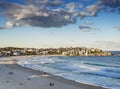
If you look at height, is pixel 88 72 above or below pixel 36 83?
below

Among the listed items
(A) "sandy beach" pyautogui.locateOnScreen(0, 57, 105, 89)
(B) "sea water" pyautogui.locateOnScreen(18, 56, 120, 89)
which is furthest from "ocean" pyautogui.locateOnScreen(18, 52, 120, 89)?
(A) "sandy beach" pyautogui.locateOnScreen(0, 57, 105, 89)

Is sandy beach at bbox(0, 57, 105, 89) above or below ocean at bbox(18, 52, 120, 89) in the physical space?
above

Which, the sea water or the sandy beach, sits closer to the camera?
the sandy beach

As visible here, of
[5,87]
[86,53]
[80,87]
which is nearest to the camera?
[5,87]

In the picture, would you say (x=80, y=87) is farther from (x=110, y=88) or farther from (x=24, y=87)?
(x=24, y=87)

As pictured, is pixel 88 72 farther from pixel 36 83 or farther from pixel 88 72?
pixel 36 83

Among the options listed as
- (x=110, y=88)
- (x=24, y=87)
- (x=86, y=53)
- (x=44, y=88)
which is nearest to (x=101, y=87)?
(x=110, y=88)

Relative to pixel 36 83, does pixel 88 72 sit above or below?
below

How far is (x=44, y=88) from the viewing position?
2091cm

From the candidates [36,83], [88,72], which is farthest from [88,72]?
[36,83]

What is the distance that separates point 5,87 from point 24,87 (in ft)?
5.07

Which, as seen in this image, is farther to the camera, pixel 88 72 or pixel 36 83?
pixel 88 72

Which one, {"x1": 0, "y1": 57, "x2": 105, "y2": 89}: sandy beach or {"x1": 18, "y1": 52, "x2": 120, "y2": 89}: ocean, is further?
{"x1": 18, "y1": 52, "x2": 120, "y2": 89}: ocean

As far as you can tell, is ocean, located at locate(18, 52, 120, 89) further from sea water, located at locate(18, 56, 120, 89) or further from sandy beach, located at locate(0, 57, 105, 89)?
sandy beach, located at locate(0, 57, 105, 89)
